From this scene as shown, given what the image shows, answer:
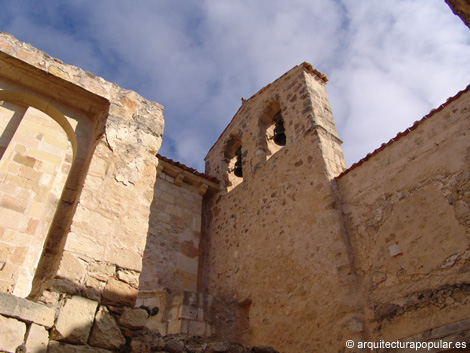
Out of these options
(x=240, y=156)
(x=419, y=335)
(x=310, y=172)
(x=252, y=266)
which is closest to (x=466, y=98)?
(x=310, y=172)

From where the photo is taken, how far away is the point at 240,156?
941 cm

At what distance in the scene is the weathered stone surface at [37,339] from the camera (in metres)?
2.29

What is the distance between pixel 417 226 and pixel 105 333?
3.68m

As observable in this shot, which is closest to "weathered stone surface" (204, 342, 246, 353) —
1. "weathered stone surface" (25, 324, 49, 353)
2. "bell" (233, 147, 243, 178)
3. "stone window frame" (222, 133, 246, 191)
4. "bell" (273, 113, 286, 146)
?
"weathered stone surface" (25, 324, 49, 353)

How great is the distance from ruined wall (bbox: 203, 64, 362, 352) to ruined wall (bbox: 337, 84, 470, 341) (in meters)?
0.30

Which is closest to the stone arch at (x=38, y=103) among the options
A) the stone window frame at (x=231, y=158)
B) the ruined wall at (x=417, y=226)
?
the ruined wall at (x=417, y=226)

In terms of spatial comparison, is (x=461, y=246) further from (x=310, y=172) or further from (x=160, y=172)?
(x=160, y=172)

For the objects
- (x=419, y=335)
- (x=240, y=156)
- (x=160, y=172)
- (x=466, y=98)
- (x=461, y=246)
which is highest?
(x=240, y=156)

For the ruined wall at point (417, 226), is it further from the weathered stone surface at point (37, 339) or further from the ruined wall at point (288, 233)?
the weathered stone surface at point (37, 339)

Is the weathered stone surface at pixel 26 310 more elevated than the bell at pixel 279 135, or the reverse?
the bell at pixel 279 135

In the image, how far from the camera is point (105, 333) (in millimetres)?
2662

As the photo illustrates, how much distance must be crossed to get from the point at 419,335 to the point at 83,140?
12.9 feet

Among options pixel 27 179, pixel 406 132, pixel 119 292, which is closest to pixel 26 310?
pixel 119 292

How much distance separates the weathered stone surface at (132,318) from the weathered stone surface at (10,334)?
69 cm
